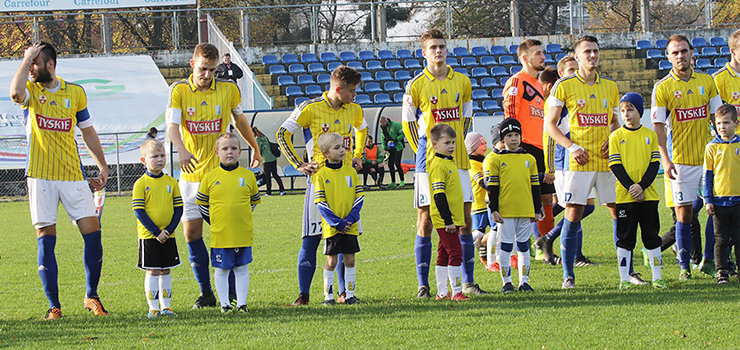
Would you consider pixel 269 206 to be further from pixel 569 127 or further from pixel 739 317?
pixel 739 317

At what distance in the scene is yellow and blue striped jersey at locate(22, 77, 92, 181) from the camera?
20.8ft

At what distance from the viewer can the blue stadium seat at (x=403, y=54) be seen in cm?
2830

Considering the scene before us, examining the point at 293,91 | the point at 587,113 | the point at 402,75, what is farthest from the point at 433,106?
the point at 402,75

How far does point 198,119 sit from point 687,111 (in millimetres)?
4066

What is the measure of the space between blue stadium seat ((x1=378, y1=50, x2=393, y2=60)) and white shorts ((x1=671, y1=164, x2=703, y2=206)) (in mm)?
21313

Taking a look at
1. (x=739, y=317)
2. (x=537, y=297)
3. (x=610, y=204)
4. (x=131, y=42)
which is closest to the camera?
(x=739, y=317)

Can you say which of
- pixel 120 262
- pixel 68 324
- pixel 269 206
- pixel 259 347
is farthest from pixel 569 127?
pixel 269 206

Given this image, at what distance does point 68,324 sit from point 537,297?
340 centimetres

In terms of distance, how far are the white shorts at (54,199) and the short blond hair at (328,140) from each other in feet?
5.83

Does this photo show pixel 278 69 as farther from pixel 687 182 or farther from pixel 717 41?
pixel 687 182

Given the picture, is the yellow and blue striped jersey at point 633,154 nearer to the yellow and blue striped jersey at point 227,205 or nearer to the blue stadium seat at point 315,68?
the yellow and blue striped jersey at point 227,205

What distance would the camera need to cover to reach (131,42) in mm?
30938

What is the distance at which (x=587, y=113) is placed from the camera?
7.34m

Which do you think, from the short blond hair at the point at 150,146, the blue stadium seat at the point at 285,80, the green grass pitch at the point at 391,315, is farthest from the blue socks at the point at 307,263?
the blue stadium seat at the point at 285,80
